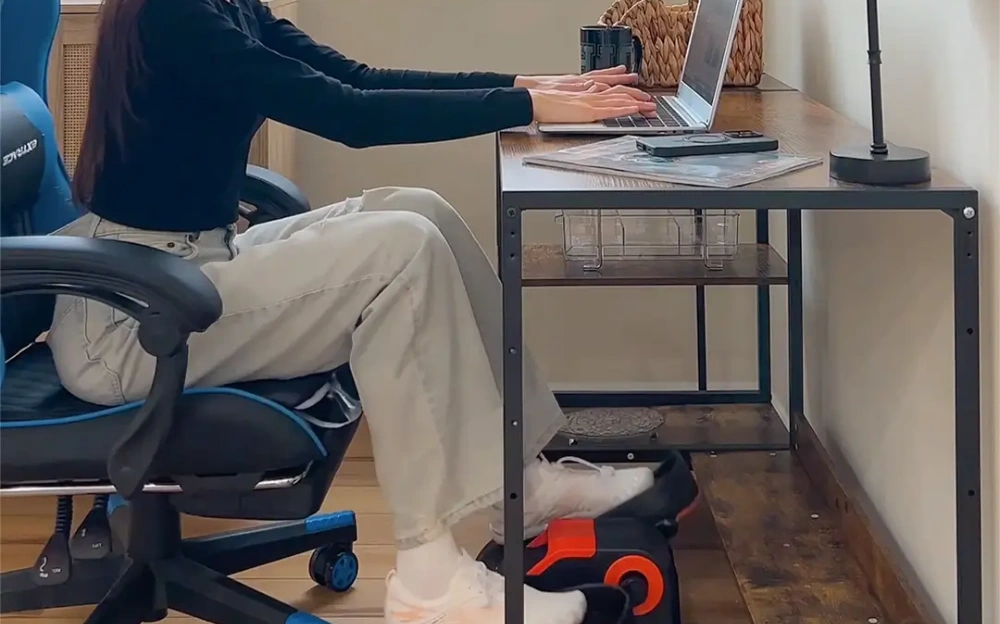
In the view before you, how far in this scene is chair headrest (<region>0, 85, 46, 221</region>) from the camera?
1469 millimetres

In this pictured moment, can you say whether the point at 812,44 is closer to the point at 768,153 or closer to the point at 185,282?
the point at 768,153

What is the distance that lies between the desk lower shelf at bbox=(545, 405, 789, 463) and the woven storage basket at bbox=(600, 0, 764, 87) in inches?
23.3

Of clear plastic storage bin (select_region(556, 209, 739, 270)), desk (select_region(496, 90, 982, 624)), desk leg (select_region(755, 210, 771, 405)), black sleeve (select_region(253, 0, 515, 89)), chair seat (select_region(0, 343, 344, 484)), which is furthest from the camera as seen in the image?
desk leg (select_region(755, 210, 771, 405))

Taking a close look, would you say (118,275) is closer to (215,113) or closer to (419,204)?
(215,113)

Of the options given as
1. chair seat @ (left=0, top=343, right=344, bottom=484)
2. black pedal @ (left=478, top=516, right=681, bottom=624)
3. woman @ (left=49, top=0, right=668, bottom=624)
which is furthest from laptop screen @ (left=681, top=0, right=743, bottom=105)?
chair seat @ (left=0, top=343, right=344, bottom=484)

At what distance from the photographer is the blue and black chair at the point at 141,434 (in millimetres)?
1233

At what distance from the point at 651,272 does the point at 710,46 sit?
0.39 metres

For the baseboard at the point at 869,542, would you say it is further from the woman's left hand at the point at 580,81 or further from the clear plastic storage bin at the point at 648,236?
the woman's left hand at the point at 580,81

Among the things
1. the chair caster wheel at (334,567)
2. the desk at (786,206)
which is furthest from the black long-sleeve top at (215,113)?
the chair caster wheel at (334,567)

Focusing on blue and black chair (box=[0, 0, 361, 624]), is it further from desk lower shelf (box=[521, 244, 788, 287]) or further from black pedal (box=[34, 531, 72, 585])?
desk lower shelf (box=[521, 244, 788, 287])

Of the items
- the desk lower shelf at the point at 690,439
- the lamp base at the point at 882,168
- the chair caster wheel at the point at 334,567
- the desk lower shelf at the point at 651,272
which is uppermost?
the lamp base at the point at 882,168

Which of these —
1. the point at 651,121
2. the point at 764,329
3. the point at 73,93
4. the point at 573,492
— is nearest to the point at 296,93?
the point at 651,121

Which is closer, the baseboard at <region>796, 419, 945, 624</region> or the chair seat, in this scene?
the chair seat

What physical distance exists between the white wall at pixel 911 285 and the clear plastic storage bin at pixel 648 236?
165 millimetres
